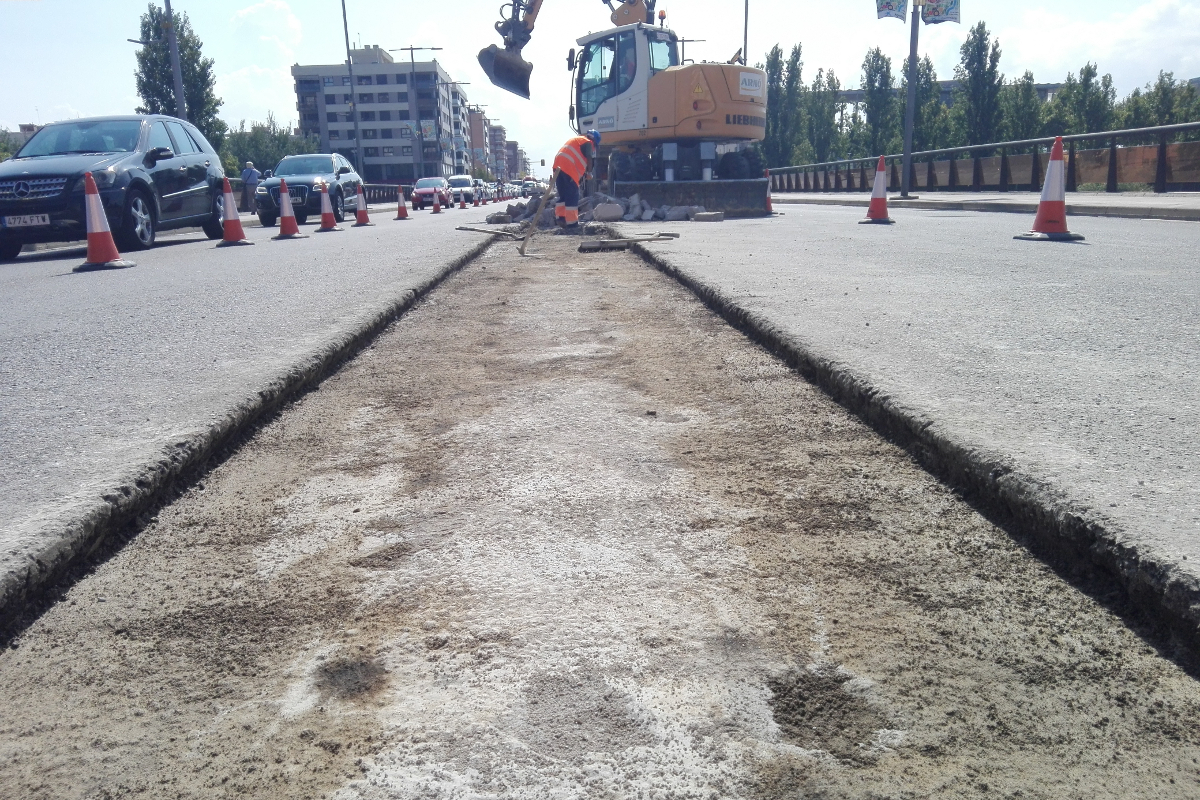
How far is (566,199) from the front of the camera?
Result: 1284 centimetres

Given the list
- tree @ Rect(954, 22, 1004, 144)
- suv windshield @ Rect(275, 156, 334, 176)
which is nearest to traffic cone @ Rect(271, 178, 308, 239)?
suv windshield @ Rect(275, 156, 334, 176)

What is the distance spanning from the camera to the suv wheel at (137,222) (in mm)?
10383

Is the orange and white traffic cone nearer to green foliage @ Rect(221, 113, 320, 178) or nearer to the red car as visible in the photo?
the red car

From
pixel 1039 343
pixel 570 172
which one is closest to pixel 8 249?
pixel 570 172

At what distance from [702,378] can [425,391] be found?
1.15 meters

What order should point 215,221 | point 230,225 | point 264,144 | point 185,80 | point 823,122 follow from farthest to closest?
point 264,144, point 823,122, point 185,80, point 215,221, point 230,225

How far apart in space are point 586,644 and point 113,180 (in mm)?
10528

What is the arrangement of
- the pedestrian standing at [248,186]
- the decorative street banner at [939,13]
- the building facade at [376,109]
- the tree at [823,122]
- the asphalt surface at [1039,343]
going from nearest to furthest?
1. the asphalt surface at [1039,343]
2. the decorative street banner at [939,13]
3. the pedestrian standing at [248,186]
4. the tree at [823,122]
5. the building facade at [376,109]

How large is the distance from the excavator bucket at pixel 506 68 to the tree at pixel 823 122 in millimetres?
42592

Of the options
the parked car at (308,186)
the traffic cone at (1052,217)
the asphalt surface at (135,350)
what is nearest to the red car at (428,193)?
the parked car at (308,186)

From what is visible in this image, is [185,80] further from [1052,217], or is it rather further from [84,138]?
[1052,217]

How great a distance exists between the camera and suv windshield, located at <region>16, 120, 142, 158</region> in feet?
35.2

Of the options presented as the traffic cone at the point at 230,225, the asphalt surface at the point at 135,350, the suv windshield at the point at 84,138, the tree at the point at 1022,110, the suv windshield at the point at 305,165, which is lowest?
the asphalt surface at the point at 135,350

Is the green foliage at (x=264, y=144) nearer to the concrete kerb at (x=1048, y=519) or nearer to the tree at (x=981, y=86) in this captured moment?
the tree at (x=981, y=86)
